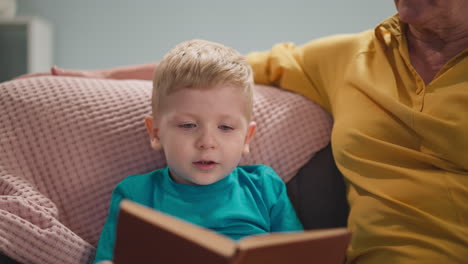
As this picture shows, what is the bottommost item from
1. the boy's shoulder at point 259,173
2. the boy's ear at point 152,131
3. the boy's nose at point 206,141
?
the boy's shoulder at point 259,173

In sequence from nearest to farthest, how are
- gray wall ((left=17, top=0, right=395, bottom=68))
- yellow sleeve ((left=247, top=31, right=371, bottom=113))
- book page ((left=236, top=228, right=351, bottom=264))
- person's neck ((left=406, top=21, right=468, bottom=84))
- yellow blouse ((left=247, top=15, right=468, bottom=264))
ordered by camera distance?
1. book page ((left=236, top=228, right=351, bottom=264))
2. yellow blouse ((left=247, top=15, right=468, bottom=264))
3. person's neck ((left=406, top=21, right=468, bottom=84))
4. yellow sleeve ((left=247, top=31, right=371, bottom=113))
5. gray wall ((left=17, top=0, right=395, bottom=68))

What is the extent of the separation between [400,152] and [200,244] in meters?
0.58

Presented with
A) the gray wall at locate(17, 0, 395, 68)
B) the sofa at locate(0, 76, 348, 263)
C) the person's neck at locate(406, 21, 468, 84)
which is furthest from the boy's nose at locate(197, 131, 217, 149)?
the gray wall at locate(17, 0, 395, 68)

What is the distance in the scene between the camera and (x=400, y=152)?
3.23 feet

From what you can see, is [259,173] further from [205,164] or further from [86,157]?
[86,157]

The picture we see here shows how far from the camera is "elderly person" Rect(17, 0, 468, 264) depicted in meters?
0.92

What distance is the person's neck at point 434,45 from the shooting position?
1.02 m

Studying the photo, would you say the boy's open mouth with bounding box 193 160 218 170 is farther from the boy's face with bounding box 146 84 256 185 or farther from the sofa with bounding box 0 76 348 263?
the sofa with bounding box 0 76 348 263

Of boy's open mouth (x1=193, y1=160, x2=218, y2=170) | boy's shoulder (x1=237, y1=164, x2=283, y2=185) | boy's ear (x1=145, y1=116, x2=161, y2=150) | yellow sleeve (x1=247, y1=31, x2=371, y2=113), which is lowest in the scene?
boy's shoulder (x1=237, y1=164, x2=283, y2=185)

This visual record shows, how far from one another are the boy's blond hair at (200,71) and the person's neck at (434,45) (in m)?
0.41

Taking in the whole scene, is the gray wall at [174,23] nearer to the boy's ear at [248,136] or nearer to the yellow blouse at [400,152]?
the yellow blouse at [400,152]

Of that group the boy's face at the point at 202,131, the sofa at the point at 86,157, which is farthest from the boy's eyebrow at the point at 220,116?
the sofa at the point at 86,157

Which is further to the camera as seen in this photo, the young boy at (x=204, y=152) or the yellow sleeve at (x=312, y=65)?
the yellow sleeve at (x=312, y=65)

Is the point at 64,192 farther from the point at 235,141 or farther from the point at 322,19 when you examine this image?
the point at 322,19
